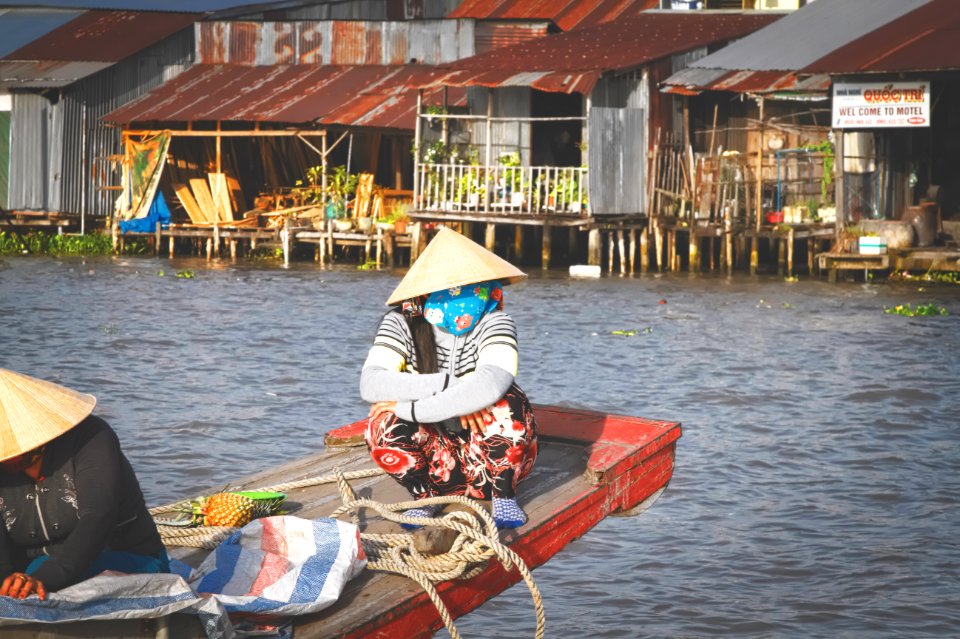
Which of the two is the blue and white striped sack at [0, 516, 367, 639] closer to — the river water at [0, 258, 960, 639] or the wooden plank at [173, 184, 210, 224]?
the river water at [0, 258, 960, 639]

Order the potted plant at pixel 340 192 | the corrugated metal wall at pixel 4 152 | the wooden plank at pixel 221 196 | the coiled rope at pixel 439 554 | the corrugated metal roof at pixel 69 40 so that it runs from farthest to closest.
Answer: the corrugated metal wall at pixel 4 152 < the corrugated metal roof at pixel 69 40 < the wooden plank at pixel 221 196 < the potted plant at pixel 340 192 < the coiled rope at pixel 439 554

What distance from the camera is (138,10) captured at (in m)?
32.6

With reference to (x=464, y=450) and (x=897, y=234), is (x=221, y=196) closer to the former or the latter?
(x=897, y=234)

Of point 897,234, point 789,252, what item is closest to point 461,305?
point 897,234

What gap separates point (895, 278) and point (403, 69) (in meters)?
11.6

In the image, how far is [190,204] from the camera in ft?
94.8

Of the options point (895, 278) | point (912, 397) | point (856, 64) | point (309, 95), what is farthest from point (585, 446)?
point (309, 95)

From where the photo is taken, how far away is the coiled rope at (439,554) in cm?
510

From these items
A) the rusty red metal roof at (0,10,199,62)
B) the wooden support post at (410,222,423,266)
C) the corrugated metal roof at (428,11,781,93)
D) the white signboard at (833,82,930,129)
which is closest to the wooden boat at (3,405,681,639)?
the white signboard at (833,82,930,129)

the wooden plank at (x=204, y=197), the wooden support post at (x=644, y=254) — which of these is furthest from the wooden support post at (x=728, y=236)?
the wooden plank at (x=204, y=197)

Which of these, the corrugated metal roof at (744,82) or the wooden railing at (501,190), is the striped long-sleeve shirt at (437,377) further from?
the wooden railing at (501,190)

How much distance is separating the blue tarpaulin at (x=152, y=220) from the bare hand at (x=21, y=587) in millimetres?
24480

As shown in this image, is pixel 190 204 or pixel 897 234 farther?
pixel 190 204

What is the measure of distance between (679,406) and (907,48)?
10.8 metres
